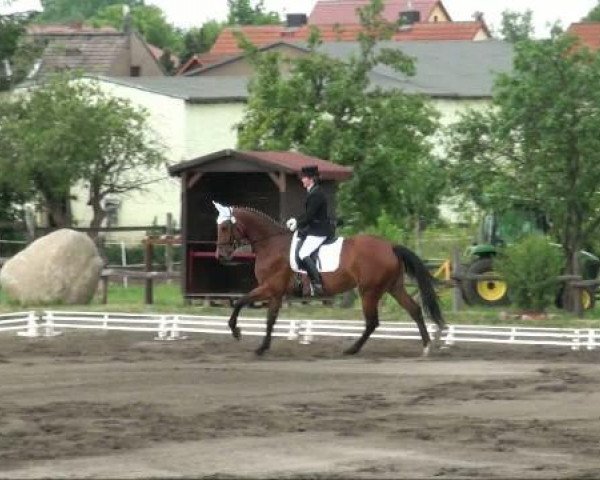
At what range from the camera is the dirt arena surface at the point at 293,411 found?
1330cm

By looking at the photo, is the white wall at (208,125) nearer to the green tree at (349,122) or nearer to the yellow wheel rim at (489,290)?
the green tree at (349,122)

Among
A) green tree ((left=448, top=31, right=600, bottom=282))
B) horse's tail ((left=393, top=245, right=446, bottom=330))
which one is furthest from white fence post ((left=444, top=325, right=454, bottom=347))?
green tree ((left=448, top=31, right=600, bottom=282))

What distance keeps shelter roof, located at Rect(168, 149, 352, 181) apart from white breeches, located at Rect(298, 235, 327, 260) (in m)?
6.28

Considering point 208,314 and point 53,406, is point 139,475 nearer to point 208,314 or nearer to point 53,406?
point 53,406

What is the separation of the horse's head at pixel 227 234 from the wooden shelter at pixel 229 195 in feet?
18.7

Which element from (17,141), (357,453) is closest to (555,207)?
(357,453)

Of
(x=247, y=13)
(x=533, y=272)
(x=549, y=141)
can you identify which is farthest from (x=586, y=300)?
(x=247, y=13)

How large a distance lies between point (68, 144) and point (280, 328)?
22.6 m

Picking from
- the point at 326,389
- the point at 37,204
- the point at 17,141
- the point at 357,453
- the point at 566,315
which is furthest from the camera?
the point at 37,204

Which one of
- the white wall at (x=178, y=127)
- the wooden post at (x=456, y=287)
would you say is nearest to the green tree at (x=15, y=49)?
the white wall at (x=178, y=127)

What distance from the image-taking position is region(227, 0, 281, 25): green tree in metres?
138

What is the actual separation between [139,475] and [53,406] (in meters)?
4.83

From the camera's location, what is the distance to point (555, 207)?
3052cm

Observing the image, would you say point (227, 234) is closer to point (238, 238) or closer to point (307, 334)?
point (238, 238)
